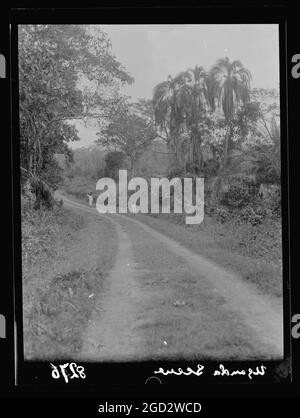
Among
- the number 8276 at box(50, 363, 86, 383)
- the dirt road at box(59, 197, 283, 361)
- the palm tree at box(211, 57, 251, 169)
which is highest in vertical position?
the palm tree at box(211, 57, 251, 169)

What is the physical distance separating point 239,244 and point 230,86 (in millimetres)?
1249

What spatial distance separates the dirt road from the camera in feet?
8.50

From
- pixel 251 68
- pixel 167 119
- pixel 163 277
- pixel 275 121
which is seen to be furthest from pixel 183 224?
pixel 251 68

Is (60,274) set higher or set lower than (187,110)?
lower

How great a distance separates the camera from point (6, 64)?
104 inches

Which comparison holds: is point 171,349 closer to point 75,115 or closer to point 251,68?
point 75,115

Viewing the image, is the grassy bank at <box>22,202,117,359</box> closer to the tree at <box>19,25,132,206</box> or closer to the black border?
the black border

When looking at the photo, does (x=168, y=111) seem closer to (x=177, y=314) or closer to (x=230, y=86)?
(x=230, y=86)

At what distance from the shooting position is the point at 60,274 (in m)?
2.73

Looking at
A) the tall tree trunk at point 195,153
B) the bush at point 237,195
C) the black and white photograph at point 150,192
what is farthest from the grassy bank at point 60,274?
the bush at point 237,195

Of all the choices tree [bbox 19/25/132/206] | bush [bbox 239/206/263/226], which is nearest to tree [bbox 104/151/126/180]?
tree [bbox 19/25/132/206]
